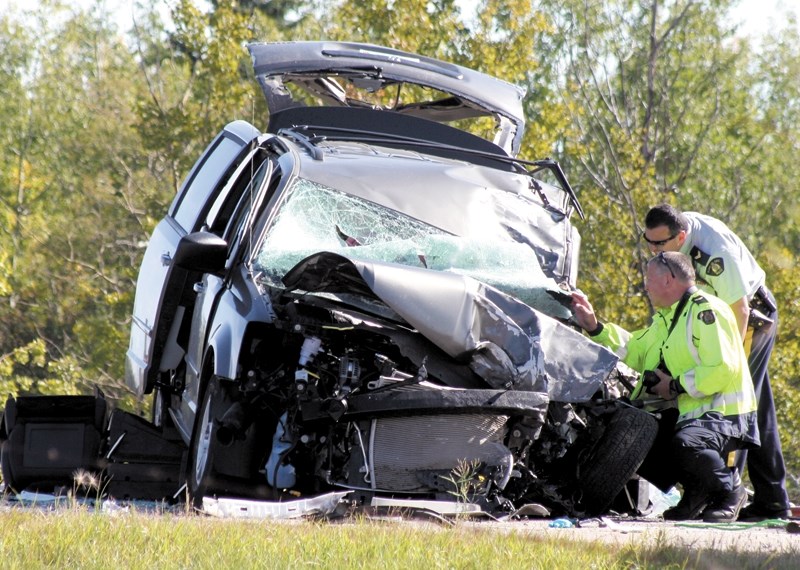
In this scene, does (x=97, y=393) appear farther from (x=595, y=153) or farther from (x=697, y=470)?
(x=595, y=153)

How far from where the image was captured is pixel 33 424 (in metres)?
7.12

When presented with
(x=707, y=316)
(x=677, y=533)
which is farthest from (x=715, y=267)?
(x=677, y=533)

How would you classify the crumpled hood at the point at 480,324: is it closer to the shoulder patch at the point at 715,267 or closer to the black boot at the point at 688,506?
the black boot at the point at 688,506

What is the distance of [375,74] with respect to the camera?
26.4 ft

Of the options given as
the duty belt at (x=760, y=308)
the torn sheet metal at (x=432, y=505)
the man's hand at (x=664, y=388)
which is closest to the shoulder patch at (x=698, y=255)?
the duty belt at (x=760, y=308)

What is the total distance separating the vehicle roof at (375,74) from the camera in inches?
311

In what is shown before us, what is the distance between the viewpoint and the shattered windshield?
20.6 feet

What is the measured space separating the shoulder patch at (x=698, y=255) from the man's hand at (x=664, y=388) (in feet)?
2.84

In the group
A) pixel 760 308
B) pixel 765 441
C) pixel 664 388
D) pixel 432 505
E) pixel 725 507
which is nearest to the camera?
pixel 432 505

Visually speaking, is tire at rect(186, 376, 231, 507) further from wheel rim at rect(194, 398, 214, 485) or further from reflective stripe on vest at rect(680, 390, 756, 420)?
reflective stripe on vest at rect(680, 390, 756, 420)

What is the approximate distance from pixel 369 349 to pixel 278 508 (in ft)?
2.63

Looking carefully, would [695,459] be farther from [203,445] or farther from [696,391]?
[203,445]

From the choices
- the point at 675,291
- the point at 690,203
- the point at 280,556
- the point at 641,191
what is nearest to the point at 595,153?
the point at 690,203

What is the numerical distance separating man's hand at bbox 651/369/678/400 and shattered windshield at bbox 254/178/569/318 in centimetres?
65
